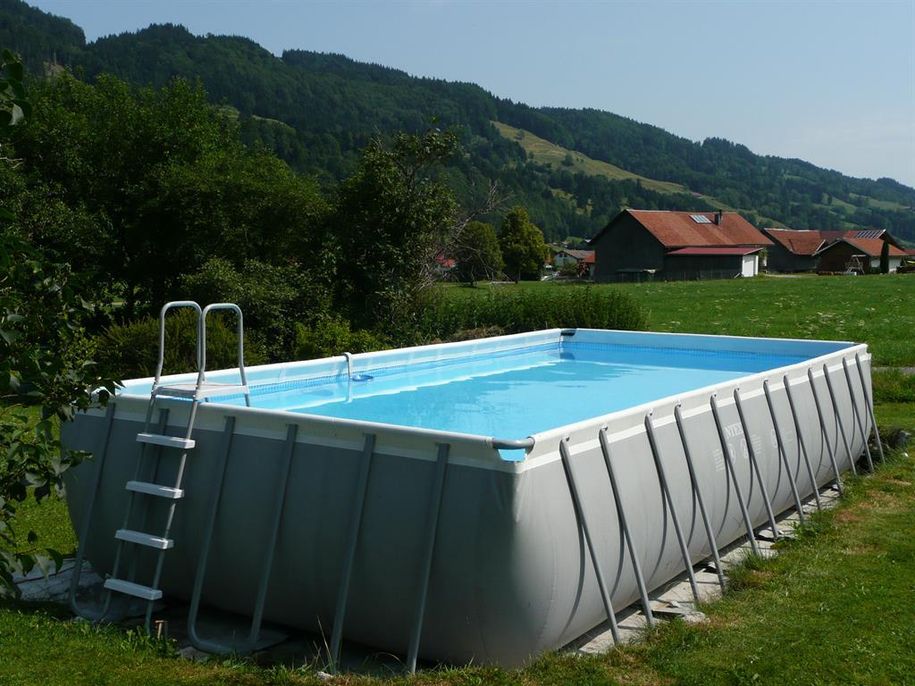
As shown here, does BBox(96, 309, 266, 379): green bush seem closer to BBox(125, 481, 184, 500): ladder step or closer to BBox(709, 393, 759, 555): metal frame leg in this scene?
BBox(125, 481, 184, 500): ladder step

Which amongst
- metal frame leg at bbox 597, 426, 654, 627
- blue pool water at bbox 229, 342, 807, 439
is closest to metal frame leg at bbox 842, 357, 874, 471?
blue pool water at bbox 229, 342, 807, 439

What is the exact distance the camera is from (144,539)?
18.8 feet

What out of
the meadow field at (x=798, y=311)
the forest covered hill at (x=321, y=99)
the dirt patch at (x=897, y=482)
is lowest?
the dirt patch at (x=897, y=482)

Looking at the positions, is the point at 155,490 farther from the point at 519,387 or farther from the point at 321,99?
the point at 321,99

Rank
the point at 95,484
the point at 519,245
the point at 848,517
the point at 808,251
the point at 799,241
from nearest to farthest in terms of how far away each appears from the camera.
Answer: the point at 95,484, the point at 848,517, the point at 519,245, the point at 808,251, the point at 799,241

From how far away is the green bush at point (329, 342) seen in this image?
604 inches

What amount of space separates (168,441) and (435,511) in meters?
1.84

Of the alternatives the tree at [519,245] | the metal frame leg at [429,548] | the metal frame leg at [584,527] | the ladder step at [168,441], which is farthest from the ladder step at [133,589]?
the tree at [519,245]

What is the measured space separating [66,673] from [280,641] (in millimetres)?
1160

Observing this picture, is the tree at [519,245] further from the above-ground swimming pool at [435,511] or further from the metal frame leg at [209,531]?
the metal frame leg at [209,531]

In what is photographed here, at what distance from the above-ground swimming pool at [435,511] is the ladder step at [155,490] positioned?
0.16m

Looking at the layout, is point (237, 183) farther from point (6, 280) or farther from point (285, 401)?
point (6, 280)

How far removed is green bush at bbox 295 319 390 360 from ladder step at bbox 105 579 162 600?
9.43m

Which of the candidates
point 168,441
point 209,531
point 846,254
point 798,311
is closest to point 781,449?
point 209,531
